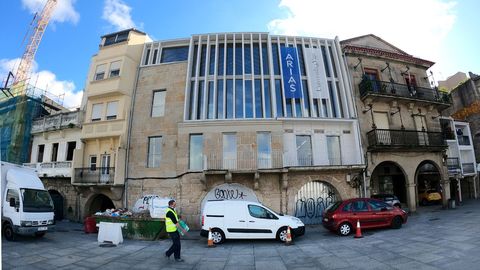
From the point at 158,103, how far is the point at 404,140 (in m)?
17.2

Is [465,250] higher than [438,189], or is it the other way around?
[438,189]

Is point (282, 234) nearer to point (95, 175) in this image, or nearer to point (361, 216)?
point (361, 216)

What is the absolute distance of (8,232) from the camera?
11781 millimetres

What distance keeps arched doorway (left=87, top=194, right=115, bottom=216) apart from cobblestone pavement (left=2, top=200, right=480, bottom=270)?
662 centimetres

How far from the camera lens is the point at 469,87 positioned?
26.5 m

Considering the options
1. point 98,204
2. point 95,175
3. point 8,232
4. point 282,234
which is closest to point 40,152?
point 98,204

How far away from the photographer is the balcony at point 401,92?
59.6ft

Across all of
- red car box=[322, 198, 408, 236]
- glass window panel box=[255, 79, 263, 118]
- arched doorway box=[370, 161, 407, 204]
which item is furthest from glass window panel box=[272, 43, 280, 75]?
arched doorway box=[370, 161, 407, 204]

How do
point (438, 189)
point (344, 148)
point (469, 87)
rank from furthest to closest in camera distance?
point (469, 87)
point (438, 189)
point (344, 148)

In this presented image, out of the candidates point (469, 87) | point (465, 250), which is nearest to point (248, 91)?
point (465, 250)

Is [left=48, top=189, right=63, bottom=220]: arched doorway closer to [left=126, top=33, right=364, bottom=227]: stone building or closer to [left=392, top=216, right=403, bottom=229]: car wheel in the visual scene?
[left=126, top=33, right=364, bottom=227]: stone building

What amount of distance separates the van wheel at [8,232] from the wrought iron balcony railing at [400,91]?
21046 mm

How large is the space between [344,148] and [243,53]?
9431mm

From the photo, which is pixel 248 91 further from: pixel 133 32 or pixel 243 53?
pixel 133 32
